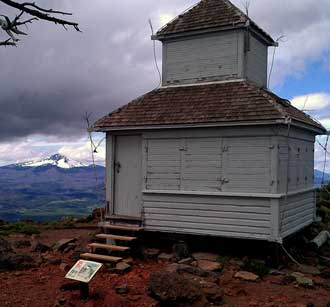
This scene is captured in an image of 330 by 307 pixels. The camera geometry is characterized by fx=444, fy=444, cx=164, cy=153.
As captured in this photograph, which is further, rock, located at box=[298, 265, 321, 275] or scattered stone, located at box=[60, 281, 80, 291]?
rock, located at box=[298, 265, 321, 275]

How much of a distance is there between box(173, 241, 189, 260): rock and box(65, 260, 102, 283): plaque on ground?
2999 mm

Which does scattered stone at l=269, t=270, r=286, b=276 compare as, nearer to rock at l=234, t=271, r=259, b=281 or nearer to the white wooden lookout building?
rock at l=234, t=271, r=259, b=281

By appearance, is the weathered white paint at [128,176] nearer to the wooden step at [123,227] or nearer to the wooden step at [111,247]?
the wooden step at [123,227]

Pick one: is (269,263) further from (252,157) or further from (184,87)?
(184,87)

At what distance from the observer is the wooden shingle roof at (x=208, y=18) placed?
39.3 ft

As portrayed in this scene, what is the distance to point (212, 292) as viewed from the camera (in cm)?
786

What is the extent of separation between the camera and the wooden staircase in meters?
10.5

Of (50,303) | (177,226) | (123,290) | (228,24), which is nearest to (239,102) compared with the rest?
(228,24)

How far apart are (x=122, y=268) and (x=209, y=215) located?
247cm

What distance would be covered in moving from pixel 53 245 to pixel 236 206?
17.2 feet

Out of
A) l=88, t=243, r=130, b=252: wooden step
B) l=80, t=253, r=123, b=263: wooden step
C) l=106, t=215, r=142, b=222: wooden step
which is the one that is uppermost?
l=106, t=215, r=142, b=222: wooden step

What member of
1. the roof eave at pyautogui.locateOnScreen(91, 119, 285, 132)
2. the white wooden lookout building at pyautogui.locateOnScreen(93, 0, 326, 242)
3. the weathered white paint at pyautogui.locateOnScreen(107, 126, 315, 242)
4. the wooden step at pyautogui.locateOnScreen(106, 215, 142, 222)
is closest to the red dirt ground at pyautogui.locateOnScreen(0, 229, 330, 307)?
the weathered white paint at pyautogui.locateOnScreen(107, 126, 315, 242)

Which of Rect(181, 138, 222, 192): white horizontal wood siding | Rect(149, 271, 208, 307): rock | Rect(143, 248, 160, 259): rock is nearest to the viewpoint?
Rect(149, 271, 208, 307): rock

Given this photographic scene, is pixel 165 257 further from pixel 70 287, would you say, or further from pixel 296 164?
pixel 296 164
